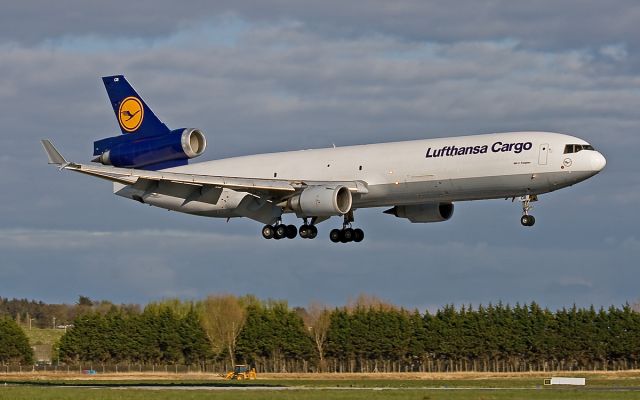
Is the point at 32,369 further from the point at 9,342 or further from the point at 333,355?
the point at 333,355

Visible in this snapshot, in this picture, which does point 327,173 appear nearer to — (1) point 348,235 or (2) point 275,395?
(1) point 348,235

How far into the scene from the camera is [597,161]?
65.6 m

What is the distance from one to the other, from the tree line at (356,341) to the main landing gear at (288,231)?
53.2 metres

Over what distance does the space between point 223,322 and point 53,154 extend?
61.7 metres

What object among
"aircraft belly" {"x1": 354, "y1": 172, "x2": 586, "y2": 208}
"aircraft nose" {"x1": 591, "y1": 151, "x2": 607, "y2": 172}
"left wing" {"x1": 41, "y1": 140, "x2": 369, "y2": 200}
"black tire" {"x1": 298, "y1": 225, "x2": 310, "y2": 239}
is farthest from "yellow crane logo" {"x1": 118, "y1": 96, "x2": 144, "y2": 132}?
"aircraft nose" {"x1": 591, "y1": 151, "x2": 607, "y2": 172}

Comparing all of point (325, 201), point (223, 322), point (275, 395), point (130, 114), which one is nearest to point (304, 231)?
point (325, 201)

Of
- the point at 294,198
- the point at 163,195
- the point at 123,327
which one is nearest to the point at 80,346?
the point at 123,327

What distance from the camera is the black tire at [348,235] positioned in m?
76.0

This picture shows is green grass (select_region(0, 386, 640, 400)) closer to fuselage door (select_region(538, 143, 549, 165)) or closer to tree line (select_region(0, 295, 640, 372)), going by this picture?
fuselage door (select_region(538, 143, 549, 165))

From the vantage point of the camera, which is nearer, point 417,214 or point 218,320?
point 417,214

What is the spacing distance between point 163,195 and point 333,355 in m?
55.2

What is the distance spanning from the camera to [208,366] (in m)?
130

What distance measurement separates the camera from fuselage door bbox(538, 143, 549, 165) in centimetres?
6588

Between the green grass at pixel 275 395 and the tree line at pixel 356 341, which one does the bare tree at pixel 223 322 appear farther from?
the green grass at pixel 275 395
